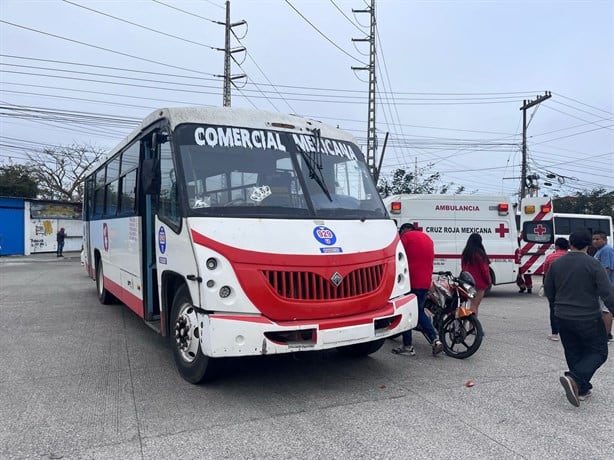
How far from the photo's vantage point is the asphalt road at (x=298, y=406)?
383 cm

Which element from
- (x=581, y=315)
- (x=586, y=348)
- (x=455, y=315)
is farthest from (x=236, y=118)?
(x=586, y=348)

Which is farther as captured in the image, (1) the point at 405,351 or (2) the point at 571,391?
(1) the point at 405,351

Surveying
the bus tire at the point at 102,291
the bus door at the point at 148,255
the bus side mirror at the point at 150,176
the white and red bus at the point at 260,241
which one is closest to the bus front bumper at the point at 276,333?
the white and red bus at the point at 260,241

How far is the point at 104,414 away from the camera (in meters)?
4.51

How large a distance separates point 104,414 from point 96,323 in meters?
4.60

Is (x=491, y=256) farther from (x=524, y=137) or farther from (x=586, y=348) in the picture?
(x=524, y=137)

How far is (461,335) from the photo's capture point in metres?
6.46

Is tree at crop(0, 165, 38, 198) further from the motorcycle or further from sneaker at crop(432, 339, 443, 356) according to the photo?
sneaker at crop(432, 339, 443, 356)

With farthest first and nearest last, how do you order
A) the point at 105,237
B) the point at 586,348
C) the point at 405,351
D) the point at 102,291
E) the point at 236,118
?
the point at 102,291 → the point at 105,237 → the point at 405,351 → the point at 236,118 → the point at 586,348

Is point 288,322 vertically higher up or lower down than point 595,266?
lower down

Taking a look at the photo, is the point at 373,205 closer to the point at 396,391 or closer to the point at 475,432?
the point at 396,391

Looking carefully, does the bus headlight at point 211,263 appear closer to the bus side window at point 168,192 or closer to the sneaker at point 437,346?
the bus side window at point 168,192

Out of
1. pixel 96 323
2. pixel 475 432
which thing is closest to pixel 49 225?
pixel 96 323

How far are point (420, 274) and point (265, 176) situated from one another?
93.8 inches
